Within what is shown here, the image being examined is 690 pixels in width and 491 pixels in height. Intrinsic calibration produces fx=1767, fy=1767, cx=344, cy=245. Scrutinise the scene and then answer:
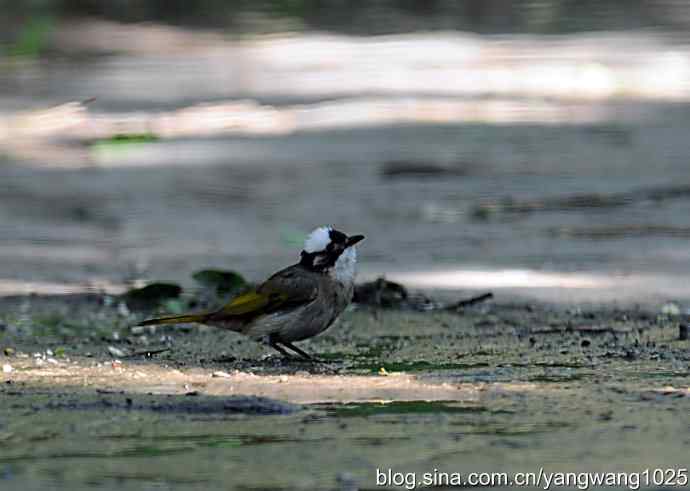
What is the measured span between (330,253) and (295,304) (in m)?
0.30

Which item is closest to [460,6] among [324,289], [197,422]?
[324,289]

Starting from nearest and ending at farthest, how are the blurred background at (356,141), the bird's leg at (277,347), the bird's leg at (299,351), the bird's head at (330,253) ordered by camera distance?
the bird's leg at (299,351), the bird's leg at (277,347), the bird's head at (330,253), the blurred background at (356,141)

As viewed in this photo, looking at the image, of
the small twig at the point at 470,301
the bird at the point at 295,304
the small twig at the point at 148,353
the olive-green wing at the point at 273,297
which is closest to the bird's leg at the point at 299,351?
the bird at the point at 295,304

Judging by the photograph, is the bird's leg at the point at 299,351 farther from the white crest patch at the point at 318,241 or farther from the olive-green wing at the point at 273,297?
the white crest patch at the point at 318,241

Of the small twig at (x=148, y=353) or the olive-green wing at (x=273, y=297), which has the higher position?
the olive-green wing at (x=273, y=297)

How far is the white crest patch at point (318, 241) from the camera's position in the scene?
659cm

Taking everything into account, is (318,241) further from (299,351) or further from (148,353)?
(148,353)

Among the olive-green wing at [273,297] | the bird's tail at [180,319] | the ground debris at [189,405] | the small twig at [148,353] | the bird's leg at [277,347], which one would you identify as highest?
the olive-green wing at [273,297]

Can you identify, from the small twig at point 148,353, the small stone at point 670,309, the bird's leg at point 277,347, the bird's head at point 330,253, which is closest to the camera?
the small twig at point 148,353

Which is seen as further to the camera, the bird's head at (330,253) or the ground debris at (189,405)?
the bird's head at (330,253)

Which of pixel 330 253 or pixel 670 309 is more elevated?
pixel 330 253

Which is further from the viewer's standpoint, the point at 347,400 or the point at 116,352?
the point at 116,352

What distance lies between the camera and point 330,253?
6.58m

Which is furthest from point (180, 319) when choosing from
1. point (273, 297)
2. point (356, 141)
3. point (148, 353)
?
point (356, 141)
